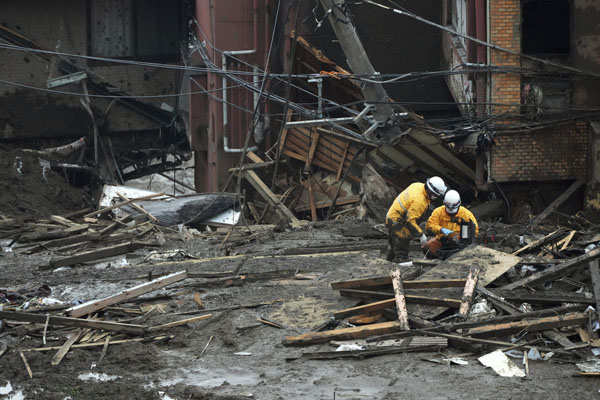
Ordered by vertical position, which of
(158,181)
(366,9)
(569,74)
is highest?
(366,9)

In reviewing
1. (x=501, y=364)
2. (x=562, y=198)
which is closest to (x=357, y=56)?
(x=562, y=198)

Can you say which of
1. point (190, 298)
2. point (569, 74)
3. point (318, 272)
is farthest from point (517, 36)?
point (190, 298)

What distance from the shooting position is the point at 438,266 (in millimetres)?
9680

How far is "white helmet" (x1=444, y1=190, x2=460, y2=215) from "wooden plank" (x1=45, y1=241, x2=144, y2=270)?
6318 millimetres

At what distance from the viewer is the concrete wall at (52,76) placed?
23469 millimetres

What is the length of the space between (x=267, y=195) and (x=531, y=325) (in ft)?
38.4

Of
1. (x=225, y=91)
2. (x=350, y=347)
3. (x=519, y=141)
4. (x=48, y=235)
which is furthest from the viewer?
(x=225, y=91)

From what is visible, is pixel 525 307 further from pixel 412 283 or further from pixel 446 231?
pixel 446 231

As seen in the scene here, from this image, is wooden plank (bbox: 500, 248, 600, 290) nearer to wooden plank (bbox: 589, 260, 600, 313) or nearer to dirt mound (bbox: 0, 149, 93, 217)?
wooden plank (bbox: 589, 260, 600, 313)

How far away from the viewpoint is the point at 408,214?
→ 11.4 meters

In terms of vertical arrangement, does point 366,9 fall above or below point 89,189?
above

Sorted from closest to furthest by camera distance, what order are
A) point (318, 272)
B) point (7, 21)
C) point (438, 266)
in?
1. point (438, 266)
2. point (318, 272)
3. point (7, 21)

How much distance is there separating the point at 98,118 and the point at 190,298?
15663 mm

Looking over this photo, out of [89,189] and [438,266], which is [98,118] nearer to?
[89,189]
